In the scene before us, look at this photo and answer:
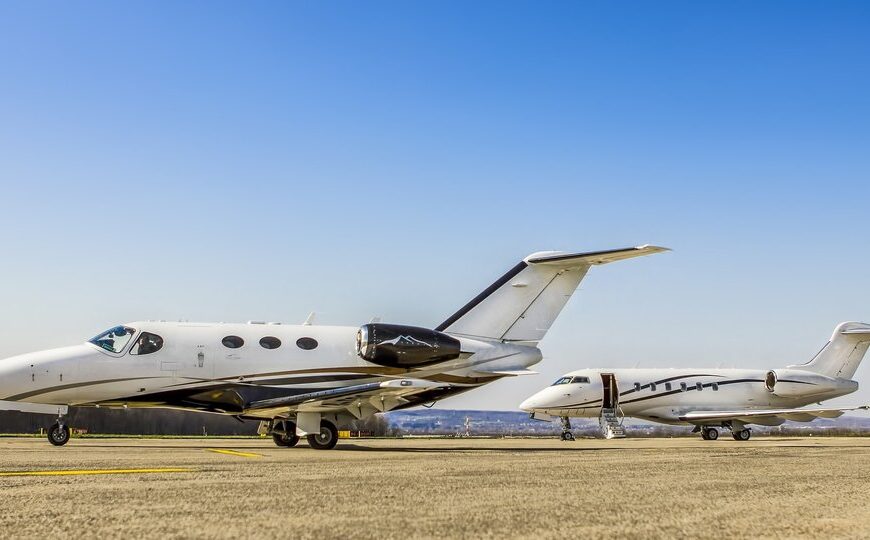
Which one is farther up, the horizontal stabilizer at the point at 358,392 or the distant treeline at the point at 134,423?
the horizontal stabilizer at the point at 358,392

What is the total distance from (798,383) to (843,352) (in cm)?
358

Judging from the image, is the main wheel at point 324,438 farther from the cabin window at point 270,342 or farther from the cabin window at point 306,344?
the cabin window at point 270,342

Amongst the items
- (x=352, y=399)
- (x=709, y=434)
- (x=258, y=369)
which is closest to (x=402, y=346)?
(x=352, y=399)

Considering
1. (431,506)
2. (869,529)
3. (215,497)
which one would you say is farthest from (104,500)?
(869,529)

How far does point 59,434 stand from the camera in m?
17.6

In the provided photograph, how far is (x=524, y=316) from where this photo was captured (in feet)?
63.8

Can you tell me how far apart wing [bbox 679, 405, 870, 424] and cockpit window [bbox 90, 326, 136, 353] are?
23660 millimetres

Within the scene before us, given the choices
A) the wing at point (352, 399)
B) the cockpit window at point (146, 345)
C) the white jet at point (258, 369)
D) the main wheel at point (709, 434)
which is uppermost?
the cockpit window at point (146, 345)

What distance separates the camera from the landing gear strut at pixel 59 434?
17.5m

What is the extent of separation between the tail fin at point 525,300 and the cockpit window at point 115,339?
7.17m

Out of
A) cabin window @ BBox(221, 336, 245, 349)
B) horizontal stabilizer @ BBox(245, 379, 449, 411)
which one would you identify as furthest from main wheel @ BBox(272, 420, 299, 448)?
cabin window @ BBox(221, 336, 245, 349)

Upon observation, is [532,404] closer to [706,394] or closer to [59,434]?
[706,394]

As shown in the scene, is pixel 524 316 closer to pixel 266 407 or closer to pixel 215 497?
pixel 266 407

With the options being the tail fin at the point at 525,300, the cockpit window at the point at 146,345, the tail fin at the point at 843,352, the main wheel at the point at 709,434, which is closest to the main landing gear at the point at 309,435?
the cockpit window at the point at 146,345
